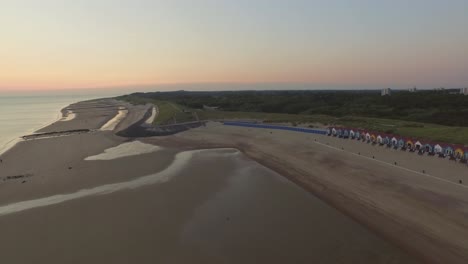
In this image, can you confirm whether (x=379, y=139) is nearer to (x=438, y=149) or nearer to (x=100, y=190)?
(x=438, y=149)

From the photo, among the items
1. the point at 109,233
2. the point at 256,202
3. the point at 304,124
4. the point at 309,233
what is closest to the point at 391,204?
the point at 309,233

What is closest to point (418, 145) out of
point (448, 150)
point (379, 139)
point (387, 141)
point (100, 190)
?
point (448, 150)

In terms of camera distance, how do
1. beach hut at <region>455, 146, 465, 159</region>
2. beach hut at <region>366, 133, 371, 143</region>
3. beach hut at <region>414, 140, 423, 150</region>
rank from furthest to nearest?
beach hut at <region>366, 133, 371, 143</region>, beach hut at <region>414, 140, 423, 150</region>, beach hut at <region>455, 146, 465, 159</region>

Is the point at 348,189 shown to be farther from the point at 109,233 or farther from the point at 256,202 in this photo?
the point at 109,233

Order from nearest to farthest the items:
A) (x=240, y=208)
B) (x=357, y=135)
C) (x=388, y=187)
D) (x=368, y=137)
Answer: (x=240, y=208), (x=388, y=187), (x=368, y=137), (x=357, y=135)

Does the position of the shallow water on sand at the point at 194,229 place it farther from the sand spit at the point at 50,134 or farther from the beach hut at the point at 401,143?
the sand spit at the point at 50,134

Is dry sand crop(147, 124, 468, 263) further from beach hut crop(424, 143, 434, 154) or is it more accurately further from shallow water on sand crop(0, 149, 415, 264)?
beach hut crop(424, 143, 434, 154)

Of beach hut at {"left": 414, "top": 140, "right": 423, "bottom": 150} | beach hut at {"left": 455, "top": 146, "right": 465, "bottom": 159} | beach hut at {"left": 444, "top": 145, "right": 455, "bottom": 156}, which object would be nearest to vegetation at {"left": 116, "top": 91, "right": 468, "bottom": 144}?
beach hut at {"left": 414, "top": 140, "right": 423, "bottom": 150}
